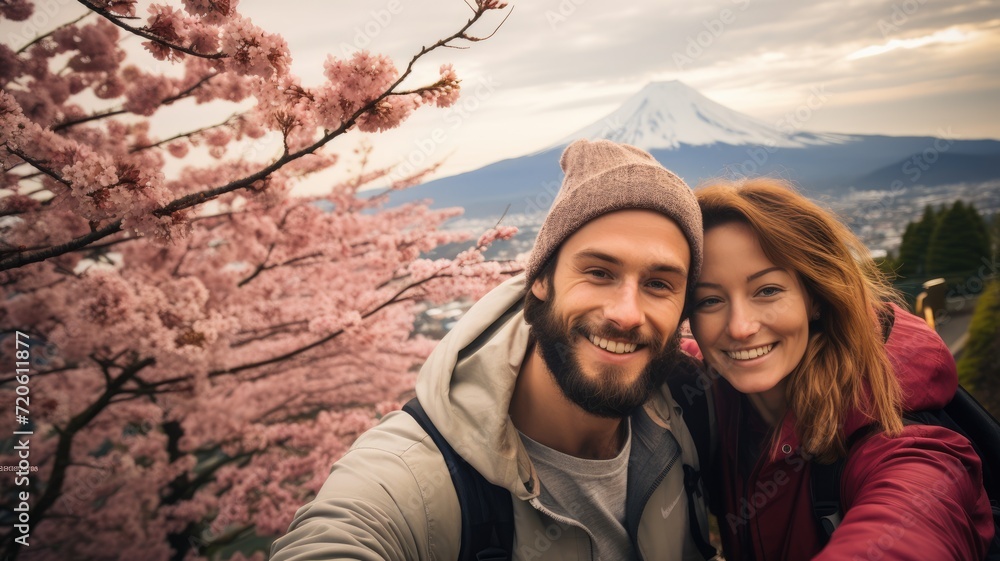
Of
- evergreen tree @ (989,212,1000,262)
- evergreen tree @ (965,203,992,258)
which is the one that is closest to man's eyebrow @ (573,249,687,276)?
evergreen tree @ (989,212,1000,262)

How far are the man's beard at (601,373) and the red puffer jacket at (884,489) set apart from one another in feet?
2.09

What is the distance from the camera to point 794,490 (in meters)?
2.04

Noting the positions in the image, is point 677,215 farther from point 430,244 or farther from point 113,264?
point 113,264

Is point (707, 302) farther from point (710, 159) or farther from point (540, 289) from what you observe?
point (710, 159)

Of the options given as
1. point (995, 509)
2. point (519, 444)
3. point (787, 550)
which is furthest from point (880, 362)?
point (519, 444)

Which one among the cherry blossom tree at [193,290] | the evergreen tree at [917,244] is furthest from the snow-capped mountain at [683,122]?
the cherry blossom tree at [193,290]

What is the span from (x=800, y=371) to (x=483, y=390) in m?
1.50

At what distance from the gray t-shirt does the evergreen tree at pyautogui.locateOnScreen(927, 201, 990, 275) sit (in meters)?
20.7

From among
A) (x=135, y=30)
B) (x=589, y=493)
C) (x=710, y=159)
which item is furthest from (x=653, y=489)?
(x=710, y=159)

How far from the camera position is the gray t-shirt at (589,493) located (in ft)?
6.93

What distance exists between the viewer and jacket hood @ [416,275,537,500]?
1914 millimetres

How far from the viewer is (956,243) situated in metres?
16.8

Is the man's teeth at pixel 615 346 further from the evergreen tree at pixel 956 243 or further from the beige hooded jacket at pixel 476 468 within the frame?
the evergreen tree at pixel 956 243

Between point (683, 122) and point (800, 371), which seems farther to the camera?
point (683, 122)
